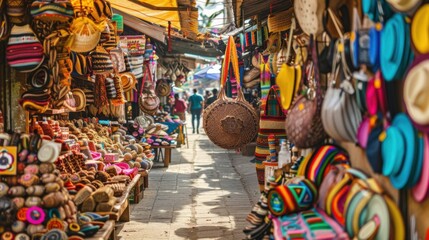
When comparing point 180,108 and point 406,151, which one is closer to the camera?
point 406,151

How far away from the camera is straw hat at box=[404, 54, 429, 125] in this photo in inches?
79.0

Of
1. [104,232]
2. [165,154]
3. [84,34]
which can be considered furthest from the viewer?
[165,154]

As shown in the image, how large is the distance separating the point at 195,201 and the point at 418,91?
255 inches

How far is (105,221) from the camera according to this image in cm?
459

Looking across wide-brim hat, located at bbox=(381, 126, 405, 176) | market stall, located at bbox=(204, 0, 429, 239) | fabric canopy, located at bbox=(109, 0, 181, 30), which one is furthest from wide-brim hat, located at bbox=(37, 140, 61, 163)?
fabric canopy, located at bbox=(109, 0, 181, 30)

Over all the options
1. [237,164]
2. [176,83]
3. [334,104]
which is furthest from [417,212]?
[176,83]

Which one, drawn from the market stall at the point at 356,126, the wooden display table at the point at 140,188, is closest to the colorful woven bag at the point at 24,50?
the market stall at the point at 356,126

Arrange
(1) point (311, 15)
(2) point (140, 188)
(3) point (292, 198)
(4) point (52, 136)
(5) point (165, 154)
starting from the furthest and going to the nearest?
(5) point (165, 154) < (2) point (140, 188) < (4) point (52, 136) < (1) point (311, 15) < (3) point (292, 198)

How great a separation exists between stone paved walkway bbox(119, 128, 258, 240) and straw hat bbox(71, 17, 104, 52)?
212cm

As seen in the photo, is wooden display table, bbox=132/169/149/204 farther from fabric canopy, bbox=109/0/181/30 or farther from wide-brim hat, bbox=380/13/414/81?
wide-brim hat, bbox=380/13/414/81

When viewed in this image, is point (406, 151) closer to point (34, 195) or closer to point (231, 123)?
point (34, 195)

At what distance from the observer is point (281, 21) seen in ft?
19.5

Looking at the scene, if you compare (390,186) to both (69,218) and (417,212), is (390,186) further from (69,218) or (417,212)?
(69,218)

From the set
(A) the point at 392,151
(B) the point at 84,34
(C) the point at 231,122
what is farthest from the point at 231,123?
(A) the point at 392,151
